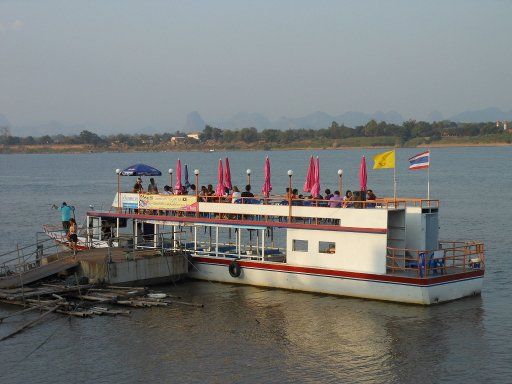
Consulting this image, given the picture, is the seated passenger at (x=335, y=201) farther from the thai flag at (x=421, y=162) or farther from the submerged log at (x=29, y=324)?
the submerged log at (x=29, y=324)

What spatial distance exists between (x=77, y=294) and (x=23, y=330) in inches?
148

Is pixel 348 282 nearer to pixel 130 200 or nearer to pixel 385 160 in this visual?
pixel 385 160

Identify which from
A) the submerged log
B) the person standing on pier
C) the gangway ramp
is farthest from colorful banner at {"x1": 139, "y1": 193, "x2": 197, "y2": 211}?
the submerged log

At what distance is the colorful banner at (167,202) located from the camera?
3766 cm

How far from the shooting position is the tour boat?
31500 millimetres

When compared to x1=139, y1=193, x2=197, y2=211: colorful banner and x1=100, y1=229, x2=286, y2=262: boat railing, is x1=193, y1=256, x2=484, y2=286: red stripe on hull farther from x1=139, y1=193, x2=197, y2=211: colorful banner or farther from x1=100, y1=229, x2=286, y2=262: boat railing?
x1=139, y1=193, x2=197, y2=211: colorful banner

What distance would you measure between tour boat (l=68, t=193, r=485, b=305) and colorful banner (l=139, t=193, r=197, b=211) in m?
0.05

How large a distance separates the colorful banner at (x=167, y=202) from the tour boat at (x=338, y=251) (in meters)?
0.05

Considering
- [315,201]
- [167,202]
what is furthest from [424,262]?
[167,202]

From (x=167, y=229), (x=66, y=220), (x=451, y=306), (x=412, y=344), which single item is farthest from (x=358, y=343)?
(x=66, y=220)

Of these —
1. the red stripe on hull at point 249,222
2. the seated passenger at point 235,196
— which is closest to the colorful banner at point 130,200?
the red stripe on hull at point 249,222

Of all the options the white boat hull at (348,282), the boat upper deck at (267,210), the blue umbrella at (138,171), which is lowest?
the white boat hull at (348,282)

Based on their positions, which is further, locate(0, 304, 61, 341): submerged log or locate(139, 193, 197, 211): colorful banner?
locate(139, 193, 197, 211): colorful banner

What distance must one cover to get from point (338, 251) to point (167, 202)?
959cm
